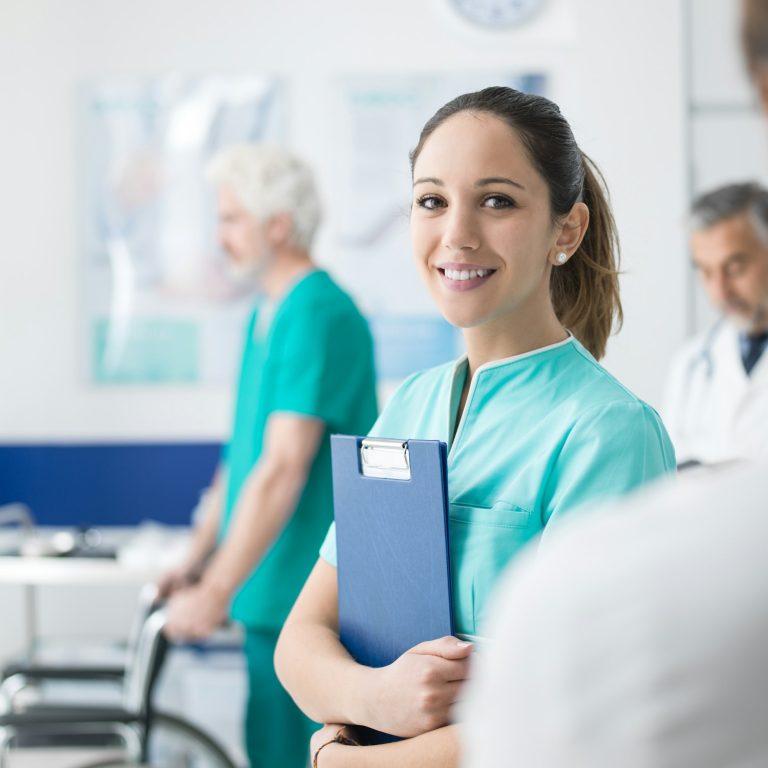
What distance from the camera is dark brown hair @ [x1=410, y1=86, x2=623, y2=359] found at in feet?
3.82

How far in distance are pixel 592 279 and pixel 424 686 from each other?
51cm

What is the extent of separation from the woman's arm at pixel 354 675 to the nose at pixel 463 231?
0.39 m

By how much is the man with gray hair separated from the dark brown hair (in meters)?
0.96

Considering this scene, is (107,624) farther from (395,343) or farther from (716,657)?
(716,657)

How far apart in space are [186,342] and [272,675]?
2.07 meters

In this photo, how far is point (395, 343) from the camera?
162 inches

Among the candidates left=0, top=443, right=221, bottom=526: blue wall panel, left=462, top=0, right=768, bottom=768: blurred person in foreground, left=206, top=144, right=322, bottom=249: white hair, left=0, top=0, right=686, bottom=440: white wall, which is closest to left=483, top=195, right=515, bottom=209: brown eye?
left=462, top=0, right=768, bottom=768: blurred person in foreground

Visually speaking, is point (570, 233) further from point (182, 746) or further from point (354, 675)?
point (182, 746)

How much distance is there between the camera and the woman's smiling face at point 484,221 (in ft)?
3.75

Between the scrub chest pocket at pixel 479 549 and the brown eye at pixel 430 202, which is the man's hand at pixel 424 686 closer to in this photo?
the scrub chest pocket at pixel 479 549

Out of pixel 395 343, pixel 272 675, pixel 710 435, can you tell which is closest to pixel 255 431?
pixel 272 675

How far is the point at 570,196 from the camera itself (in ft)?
3.95

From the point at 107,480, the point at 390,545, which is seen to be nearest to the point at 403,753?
the point at 390,545

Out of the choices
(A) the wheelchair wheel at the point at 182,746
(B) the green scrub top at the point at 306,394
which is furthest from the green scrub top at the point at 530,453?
(A) the wheelchair wheel at the point at 182,746
